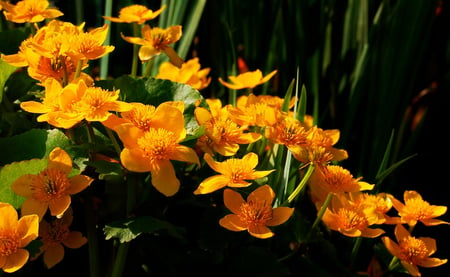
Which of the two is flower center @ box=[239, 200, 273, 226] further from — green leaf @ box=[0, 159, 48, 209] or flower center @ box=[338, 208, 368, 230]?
green leaf @ box=[0, 159, 48, 209]

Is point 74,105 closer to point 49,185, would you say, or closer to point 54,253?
point 49,185

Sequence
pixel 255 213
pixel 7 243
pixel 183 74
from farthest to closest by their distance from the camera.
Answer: pixel 183 74
pixel 255 213
pixel 7 243

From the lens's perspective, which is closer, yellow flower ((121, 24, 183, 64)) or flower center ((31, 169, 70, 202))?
flower center ((31, 169, 70, 202))

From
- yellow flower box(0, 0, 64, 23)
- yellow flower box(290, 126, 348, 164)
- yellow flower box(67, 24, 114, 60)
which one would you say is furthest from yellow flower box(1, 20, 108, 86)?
yellow flower box(290, 126, 348, 164)

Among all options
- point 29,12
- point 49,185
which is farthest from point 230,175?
point 29,12

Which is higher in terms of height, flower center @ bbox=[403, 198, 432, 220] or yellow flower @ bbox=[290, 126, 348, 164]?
yellow flower @ bbox=[290, 126, 348, 164]

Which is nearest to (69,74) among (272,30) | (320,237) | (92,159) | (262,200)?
(92,159)

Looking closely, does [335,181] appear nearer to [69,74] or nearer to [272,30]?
[69,74]
